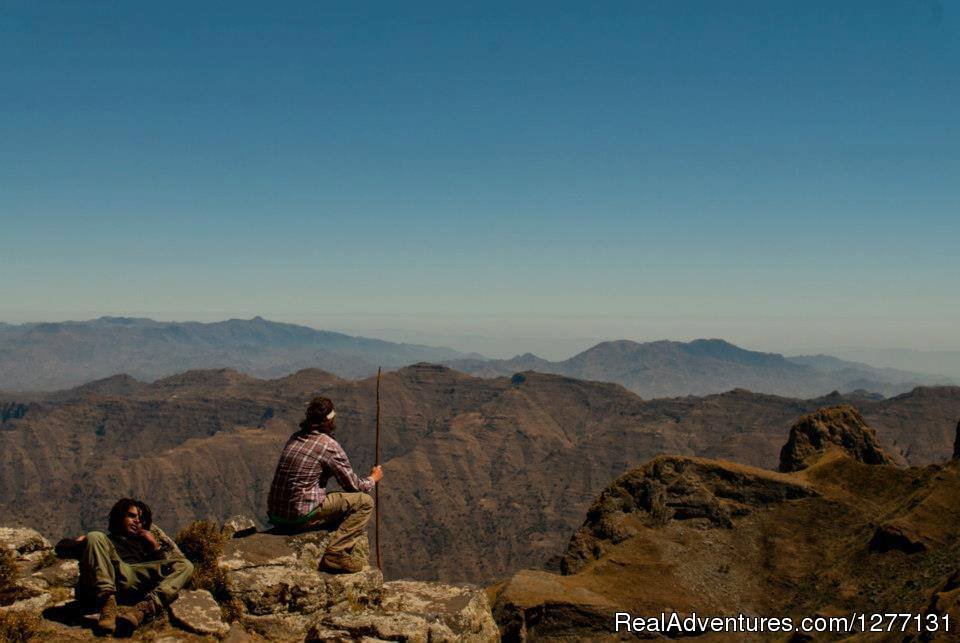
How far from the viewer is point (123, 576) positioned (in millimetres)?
13000

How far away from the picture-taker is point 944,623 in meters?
27.7

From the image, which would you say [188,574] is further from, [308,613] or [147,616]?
[308,613]

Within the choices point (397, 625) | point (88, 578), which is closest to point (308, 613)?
point (397, 625)

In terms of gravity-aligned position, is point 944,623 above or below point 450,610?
below

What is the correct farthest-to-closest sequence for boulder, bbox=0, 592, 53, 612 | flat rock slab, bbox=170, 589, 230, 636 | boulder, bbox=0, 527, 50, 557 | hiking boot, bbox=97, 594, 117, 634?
boulder, bbox=0, 527, 50, 557, boulder, bbox=0, 592, 53, 612, flat rock slab, bbox=170, 589, 230, 636, hiking boot, bbox=97, 594, 117, 634

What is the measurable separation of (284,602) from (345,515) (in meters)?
2.29

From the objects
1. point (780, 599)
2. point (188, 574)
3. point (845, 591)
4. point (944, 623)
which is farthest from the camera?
point (780, 599)

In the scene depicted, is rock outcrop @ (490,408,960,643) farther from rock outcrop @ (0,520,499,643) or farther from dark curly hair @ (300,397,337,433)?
dark curly hair @ (300,397,337,433)

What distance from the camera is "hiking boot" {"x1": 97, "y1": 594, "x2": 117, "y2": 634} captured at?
1201cm

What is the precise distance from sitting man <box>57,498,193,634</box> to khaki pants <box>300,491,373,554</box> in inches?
118

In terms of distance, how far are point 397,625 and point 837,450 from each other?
338 ft

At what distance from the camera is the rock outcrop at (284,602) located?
12312 millimetres

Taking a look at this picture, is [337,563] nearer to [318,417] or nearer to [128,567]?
[318,417]

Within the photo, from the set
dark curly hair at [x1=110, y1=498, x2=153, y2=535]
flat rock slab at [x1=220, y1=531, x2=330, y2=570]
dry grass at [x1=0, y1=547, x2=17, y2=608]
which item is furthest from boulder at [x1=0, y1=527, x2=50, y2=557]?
flat rock slab at [x1=220, y1=531, x2=330, y2=570]
